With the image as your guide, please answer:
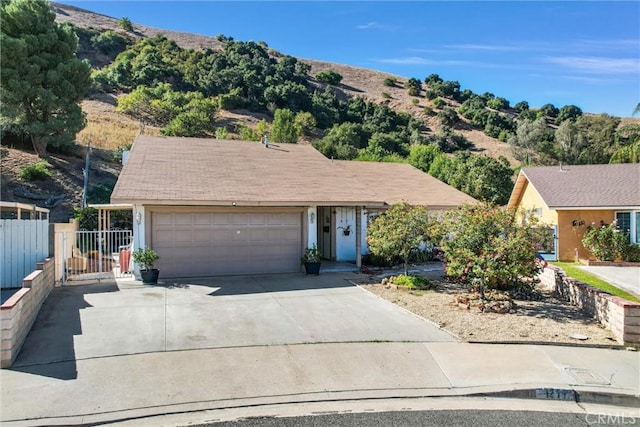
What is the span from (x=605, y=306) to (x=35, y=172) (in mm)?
28092

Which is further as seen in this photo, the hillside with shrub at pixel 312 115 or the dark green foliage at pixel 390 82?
the dark green foliage at pixel 390 82

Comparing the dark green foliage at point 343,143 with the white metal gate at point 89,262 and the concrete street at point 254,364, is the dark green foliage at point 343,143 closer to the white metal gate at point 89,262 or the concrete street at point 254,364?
the white metal gate at point 89,262

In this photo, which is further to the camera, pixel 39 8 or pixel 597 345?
pixel 39 8

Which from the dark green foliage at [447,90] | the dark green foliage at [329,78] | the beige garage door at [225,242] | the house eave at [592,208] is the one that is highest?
the dark green foliage at [329,78]

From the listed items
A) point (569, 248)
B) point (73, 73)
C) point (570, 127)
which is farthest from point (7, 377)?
point (570, 127)

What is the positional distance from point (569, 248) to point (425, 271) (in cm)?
878

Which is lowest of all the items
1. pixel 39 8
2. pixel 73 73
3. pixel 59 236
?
pixel 59 236

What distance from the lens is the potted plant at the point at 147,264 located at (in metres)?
12.4

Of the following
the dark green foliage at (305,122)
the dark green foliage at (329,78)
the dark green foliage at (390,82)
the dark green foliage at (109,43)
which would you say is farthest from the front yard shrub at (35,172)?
the dark green foliage at (390,82)

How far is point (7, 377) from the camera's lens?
6035 mm

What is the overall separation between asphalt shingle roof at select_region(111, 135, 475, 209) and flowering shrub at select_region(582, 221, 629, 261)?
5.77 meters

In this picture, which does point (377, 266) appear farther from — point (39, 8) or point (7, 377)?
point (39, 8)

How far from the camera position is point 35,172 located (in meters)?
25.3

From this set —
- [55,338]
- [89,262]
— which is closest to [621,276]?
[55,338]
